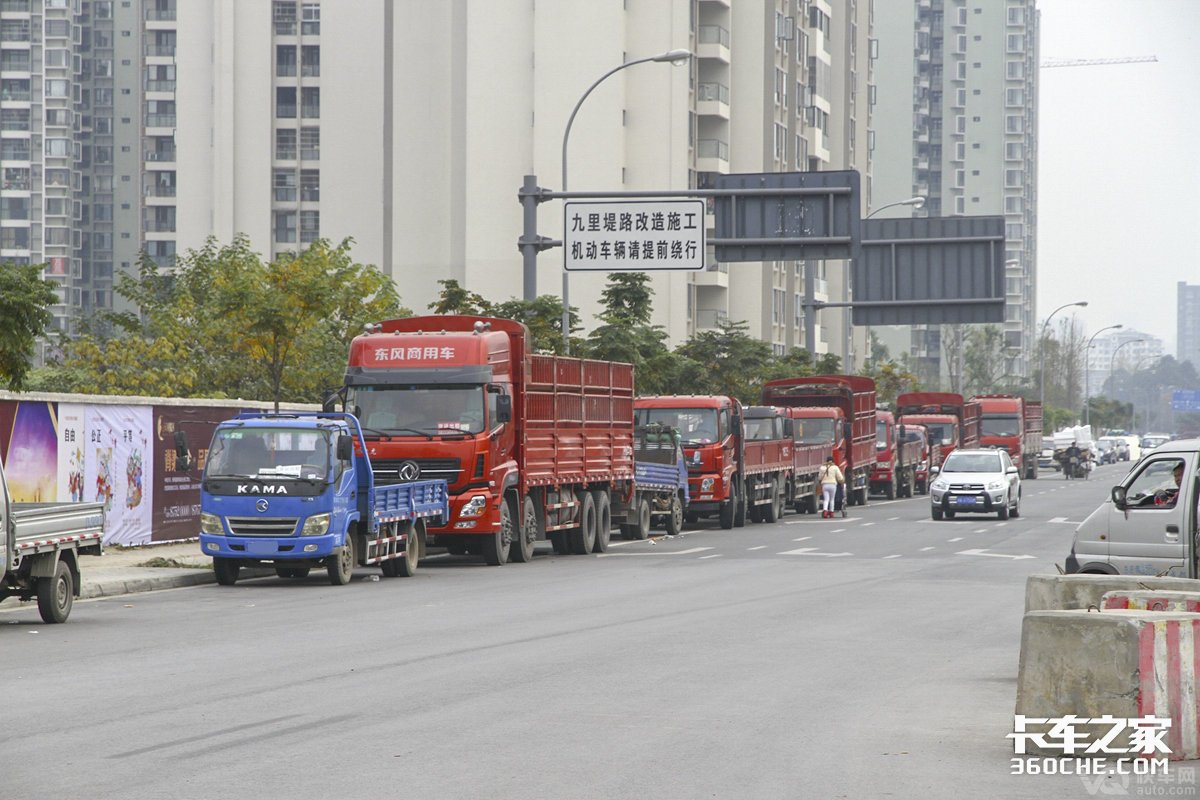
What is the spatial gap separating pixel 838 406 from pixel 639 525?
17.2 meters

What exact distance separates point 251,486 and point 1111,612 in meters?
14.7

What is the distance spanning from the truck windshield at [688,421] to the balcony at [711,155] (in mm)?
45127

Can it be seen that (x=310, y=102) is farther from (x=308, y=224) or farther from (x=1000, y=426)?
(x=1000, y=426)

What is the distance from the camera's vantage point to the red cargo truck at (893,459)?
59.0m

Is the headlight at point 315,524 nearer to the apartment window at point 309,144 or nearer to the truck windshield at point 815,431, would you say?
the truck windshield at point 815,431

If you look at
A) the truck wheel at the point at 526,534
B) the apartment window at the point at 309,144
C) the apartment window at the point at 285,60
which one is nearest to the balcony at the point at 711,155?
the apartment window at the point at 309,144

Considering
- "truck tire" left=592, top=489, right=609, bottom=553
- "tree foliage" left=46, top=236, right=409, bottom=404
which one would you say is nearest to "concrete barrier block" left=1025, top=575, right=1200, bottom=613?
"truck tire" left=592, top=489, right=609, bottom=553

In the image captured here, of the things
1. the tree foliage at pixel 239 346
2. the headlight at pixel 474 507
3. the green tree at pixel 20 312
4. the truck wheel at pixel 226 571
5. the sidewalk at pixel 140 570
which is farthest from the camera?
the tree foliage at pixel 239 346

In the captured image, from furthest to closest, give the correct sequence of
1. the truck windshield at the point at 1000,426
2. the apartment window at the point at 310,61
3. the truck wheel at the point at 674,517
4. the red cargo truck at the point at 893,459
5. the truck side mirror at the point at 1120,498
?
the apartment window at the point at 310,61 < the truck windshield at the point at 1000,426 < the red cargo truck at the point at 893,459 < the truck wheel at the point at 674,517 < the truck side mirror at the point at 1120,498

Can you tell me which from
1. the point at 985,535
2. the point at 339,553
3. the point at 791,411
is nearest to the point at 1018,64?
the point at 791,411

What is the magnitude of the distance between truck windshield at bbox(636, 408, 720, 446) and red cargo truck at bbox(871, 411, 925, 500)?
18.4 metres

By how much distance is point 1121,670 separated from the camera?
374 inches

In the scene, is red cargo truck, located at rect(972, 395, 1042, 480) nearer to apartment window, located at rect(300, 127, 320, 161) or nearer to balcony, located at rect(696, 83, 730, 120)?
balcony, located at rect(696, 83, 730, 120)

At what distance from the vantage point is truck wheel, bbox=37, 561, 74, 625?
17578 millimetres
